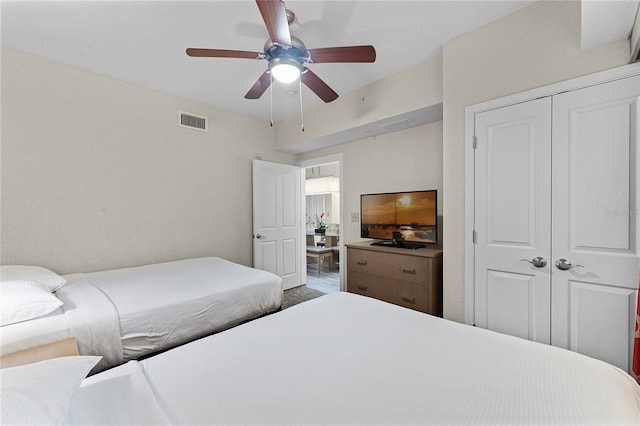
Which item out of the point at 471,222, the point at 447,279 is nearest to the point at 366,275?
the point at 447,279

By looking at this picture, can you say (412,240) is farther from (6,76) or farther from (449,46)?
(6,76)

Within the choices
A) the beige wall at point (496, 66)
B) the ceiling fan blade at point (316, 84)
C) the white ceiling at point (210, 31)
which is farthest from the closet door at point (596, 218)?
the ceiling fan blade at point (316, 84)

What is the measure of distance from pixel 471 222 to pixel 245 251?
10.1ft

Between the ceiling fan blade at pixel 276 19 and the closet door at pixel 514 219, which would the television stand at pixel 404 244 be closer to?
the closet door at pixel 514 219

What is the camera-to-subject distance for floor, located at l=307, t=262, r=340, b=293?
4.48 m

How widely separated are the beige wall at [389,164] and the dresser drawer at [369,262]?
636mm

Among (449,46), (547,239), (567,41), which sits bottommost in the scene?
(547,239)

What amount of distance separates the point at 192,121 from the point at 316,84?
84.6 inches

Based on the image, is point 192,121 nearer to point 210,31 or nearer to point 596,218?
point 210,31

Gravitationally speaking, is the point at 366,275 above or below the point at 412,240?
below

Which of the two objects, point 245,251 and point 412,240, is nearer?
point 412,240

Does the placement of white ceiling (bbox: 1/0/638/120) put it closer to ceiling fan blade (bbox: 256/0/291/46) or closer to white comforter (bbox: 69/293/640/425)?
ceiling fan blade (bbox: 256/0/291/46)

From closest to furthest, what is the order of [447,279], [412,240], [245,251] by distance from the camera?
[447,279], [412,240], [245,251]

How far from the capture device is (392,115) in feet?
9.51
